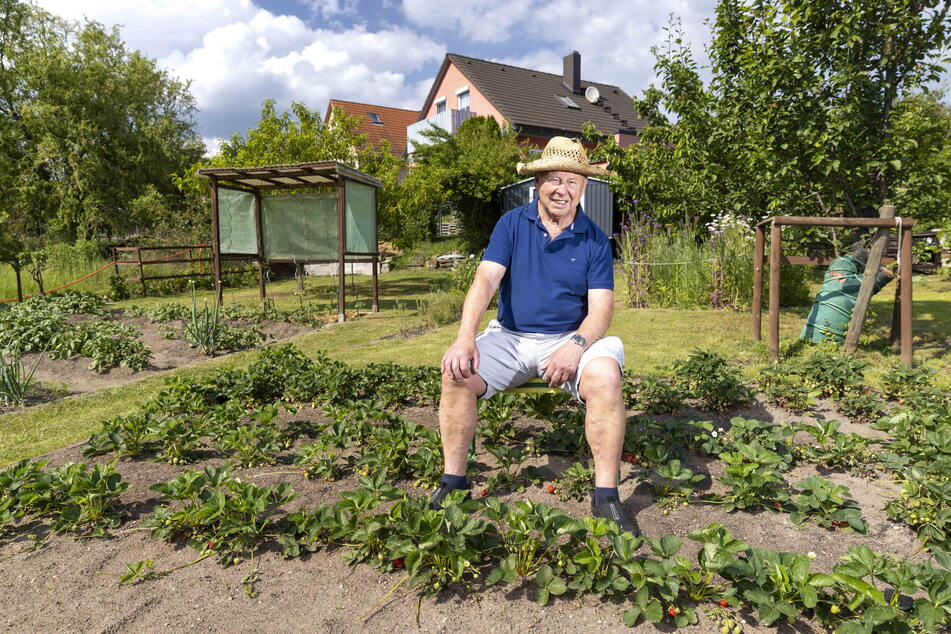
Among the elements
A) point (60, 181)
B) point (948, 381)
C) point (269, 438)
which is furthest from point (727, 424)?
point (60, 181)

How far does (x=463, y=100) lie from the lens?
29406mm

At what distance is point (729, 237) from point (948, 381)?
5.32 m

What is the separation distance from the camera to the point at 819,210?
6727 mm

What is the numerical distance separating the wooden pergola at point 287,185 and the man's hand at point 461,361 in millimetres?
6799

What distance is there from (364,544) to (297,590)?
11.1 inches

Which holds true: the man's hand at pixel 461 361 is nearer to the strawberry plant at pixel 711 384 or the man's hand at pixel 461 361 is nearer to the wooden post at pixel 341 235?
the strawberry plant at pixel 711 384

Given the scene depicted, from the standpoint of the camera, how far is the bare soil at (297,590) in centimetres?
186

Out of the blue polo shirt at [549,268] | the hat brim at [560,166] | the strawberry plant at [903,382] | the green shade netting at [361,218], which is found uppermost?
the green shade netting at [361,218]

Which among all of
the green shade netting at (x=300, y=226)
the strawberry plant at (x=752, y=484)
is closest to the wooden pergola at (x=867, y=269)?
the strawberry plant at (x=752, y=484)

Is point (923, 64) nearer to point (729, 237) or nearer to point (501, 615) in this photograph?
point (729, 237)

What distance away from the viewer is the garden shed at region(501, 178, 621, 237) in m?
19.7

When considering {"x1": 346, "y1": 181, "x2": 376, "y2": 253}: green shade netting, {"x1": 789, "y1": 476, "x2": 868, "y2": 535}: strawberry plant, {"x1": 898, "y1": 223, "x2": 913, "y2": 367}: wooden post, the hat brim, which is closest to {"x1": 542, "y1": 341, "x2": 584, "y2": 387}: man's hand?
the hat brim

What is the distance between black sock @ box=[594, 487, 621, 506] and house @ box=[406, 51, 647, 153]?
80.2 ft

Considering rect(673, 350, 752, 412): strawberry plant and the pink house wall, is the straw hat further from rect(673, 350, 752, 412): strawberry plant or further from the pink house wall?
the pink house wall
